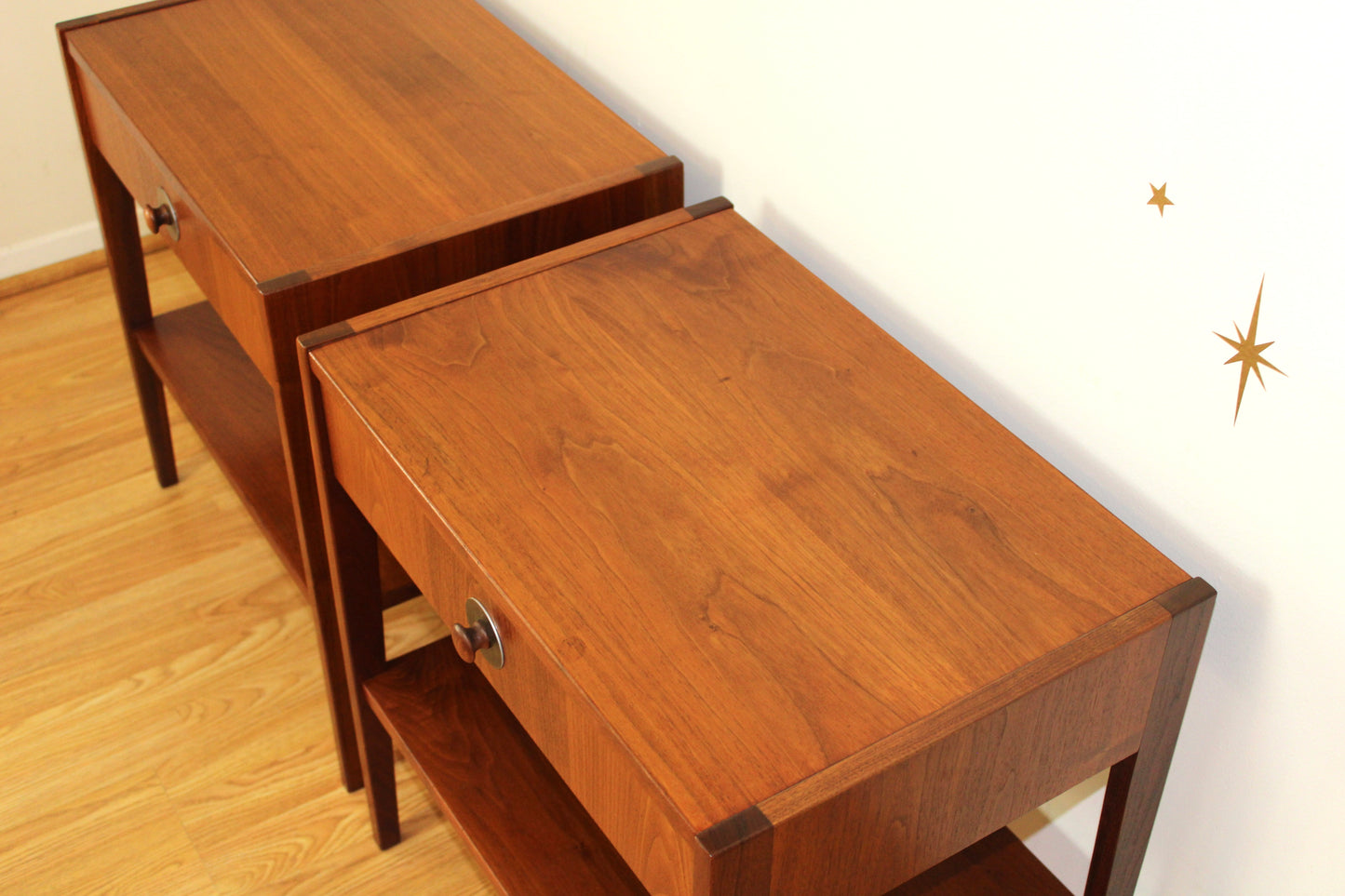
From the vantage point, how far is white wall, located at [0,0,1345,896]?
2.64 ft

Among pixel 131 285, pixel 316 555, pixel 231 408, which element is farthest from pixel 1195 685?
pixel 131 285

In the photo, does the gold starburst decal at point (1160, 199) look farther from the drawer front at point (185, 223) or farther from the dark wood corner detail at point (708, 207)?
the drawer front at point (185, 223)

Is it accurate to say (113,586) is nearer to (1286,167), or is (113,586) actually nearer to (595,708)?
(595,708)

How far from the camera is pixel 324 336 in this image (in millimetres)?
1073

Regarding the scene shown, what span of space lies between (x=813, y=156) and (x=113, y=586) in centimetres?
118

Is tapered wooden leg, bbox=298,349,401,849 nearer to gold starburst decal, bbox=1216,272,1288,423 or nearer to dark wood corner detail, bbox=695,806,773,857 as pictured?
dark wood corner detail, bbox=695,806,773,857

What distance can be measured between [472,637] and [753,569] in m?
0.21

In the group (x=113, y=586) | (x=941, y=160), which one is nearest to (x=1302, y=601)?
(x=941, y=160)

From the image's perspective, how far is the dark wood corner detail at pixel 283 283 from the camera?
1117 mm

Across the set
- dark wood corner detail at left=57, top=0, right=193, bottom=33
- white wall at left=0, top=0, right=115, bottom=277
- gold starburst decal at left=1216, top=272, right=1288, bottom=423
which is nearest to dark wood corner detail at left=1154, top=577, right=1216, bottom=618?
gold starburst decal at left=1216, top=272, right=1288, bottom=423

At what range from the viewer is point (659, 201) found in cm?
129

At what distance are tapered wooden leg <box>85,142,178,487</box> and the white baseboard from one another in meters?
0.59

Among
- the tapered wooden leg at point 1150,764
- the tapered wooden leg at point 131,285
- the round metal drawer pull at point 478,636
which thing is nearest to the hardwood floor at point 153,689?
the tapered wooden leg at point 131,285

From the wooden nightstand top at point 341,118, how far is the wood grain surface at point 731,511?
16 cm
